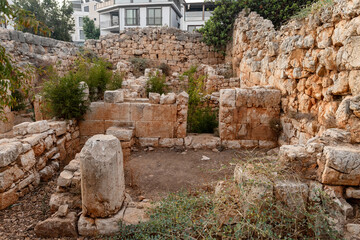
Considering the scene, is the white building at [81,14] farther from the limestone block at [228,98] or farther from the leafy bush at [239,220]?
the leafy bush at [239,220]

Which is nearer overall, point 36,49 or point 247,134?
point 247,134

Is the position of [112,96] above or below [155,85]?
below

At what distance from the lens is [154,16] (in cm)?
2619

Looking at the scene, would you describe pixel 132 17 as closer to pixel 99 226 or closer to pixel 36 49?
pixel 36 49

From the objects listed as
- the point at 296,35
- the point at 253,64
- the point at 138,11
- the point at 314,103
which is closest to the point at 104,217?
the point at 314,103

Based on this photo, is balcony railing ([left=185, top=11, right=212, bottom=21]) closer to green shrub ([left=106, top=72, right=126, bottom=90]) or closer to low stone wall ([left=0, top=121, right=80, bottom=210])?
green shrub ([left=106, top=72, right=126, bottom=90])

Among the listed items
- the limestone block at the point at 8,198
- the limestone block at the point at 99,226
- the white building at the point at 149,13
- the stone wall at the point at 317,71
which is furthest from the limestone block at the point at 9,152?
the white building at the point at 149,13

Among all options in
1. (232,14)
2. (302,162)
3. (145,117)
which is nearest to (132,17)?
(232,14)

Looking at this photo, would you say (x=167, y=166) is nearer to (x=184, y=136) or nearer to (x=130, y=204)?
(x=184, y=136)

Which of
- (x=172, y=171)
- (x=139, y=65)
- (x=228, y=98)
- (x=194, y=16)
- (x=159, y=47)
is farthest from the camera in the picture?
(x=194, y=16)

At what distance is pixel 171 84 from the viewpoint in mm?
12727

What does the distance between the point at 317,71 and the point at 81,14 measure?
4371 cm

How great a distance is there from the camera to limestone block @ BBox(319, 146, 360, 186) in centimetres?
293

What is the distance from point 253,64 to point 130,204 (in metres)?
7.31
